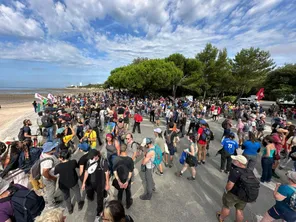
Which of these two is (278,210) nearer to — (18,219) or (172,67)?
(18,219)

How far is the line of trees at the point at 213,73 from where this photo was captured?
17797mm

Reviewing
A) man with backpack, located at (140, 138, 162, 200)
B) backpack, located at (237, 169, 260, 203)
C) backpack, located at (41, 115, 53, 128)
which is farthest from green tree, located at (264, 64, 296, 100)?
backpack, located at (41, 115, 53, 128)

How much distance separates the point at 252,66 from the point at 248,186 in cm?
2476

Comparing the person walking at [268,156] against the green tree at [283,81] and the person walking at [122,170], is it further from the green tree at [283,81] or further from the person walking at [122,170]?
the green tree at [283,81]

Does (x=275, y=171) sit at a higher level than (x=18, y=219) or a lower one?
lower

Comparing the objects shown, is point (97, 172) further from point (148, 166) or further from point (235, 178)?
point (235, 178)

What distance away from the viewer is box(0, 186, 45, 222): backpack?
178 centimetres

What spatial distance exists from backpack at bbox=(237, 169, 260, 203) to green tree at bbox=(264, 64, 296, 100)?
19109 millimetres

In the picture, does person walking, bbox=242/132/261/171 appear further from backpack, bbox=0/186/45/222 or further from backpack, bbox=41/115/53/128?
backpack, bbox=41/115/53/128

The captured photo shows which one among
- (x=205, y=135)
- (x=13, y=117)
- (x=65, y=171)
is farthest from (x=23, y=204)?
(x=13, y=117)

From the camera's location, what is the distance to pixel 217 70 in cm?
2448

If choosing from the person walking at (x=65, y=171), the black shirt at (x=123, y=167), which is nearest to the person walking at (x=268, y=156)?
the black shirt at (x=123, y=167)

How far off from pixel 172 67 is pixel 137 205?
19960mm

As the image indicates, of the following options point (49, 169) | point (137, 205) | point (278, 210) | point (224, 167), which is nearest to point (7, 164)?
point (49, 169)
